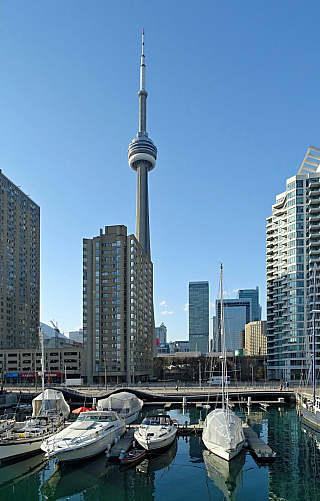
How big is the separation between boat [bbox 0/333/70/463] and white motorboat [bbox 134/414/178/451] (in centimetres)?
1005

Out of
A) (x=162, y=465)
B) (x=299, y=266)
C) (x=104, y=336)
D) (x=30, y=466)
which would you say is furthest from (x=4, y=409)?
(x=299, y=266)

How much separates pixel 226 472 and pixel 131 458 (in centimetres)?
889

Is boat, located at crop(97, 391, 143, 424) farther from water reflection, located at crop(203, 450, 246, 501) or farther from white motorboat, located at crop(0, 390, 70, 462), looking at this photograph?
water reflection, located at crop(203, 450, 246, 501)

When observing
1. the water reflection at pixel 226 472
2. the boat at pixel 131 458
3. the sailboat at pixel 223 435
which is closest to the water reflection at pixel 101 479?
the boat at pixel 131 458

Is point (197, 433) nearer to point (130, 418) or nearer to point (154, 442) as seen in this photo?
point (130, 418)

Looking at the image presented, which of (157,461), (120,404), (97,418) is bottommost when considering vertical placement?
(157,461)

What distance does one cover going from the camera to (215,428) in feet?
143

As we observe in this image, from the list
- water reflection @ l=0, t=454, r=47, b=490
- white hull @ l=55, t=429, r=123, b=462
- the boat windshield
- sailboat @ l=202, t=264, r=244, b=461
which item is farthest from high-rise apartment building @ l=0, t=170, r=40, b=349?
sailboat @ l=202, t=264, r=244, b=461

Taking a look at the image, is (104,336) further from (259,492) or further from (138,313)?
(259,492)

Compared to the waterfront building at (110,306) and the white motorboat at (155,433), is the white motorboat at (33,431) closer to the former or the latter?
the white motorboat at (155,433)

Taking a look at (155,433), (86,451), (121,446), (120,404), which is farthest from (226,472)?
(120,404)

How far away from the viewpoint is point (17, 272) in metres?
182

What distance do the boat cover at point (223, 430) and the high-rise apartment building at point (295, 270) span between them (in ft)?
282

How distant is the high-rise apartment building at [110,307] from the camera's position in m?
136
